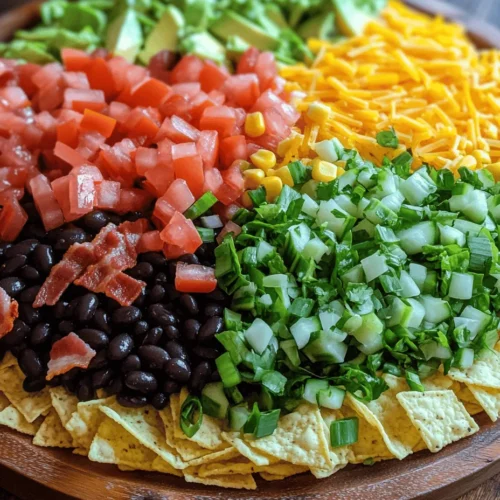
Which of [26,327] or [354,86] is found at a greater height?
[354,86]

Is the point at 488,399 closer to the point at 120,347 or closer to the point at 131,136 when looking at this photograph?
the point at 120,347

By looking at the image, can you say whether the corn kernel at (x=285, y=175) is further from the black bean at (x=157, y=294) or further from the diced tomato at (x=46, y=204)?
the diced tomato at (x=46, y=204)

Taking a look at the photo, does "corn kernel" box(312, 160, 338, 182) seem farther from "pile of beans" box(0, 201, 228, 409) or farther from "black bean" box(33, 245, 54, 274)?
"black bean" box(33, 245, 54, 274)

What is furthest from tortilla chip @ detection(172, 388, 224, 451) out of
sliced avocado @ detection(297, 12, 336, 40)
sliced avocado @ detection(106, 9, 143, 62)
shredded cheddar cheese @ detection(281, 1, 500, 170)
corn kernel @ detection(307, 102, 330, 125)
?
sliced avocado @ detection(297, 12, 336, 40)

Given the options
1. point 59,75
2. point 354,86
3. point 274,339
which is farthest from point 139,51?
point 274,339

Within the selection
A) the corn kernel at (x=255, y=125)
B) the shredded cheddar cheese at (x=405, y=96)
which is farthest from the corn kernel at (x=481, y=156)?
the corn kernel at (x=255, y=125)

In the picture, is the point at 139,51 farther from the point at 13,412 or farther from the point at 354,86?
the point at 13,412
